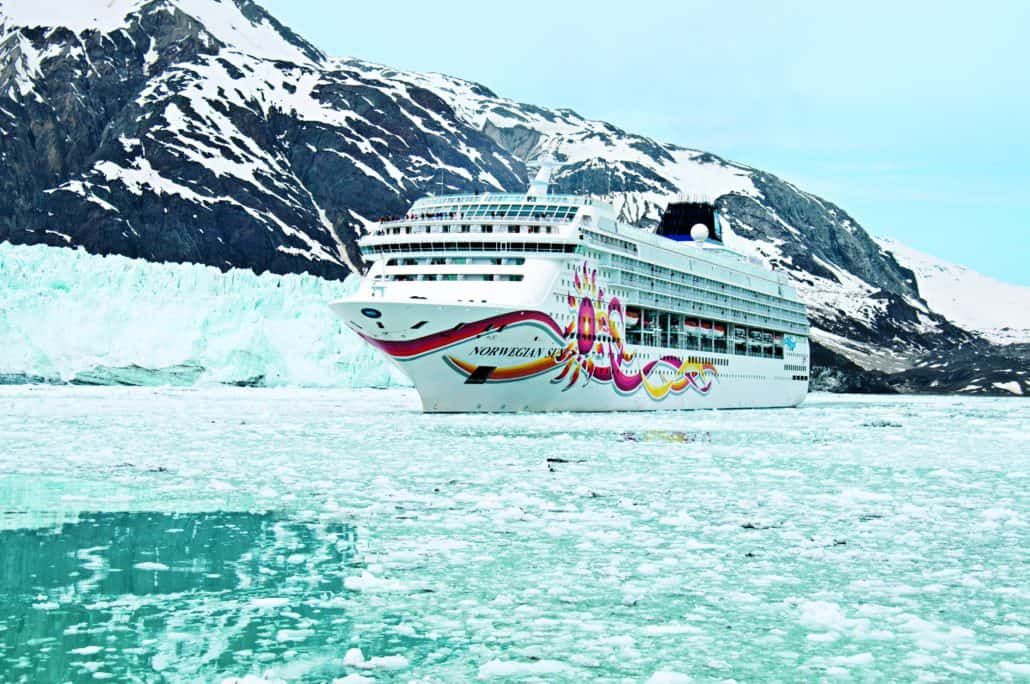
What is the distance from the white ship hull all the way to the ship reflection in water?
23.3 metres

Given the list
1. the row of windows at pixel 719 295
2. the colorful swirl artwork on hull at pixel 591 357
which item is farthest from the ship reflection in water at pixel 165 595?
the row of windows at pixel 719 295

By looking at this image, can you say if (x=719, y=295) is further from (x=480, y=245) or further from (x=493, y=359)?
(x=493, y=359)

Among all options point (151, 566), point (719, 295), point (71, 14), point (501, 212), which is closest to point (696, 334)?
point (719, 295)

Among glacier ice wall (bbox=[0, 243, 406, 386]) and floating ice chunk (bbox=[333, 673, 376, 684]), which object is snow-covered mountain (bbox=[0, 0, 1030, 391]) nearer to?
glacier ice wall (bbox=[0, 243, 406, 386])

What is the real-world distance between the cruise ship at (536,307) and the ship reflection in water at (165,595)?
2390cm

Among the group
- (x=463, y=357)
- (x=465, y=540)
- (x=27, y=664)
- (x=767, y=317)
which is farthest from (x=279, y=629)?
(x=767, y=317)

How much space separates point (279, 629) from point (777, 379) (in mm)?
64133

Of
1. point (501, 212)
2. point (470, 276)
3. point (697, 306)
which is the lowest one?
point (470, 276)

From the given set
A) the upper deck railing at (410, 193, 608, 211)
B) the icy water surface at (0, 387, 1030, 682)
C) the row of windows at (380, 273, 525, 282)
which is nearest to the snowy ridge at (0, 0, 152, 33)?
the upper deck railing at (410, 193, 608, 211)

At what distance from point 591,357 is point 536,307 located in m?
5.11

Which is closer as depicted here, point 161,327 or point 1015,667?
point 1015,667

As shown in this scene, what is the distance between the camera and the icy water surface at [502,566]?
826 centimetres

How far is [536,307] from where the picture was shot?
39.8 metres

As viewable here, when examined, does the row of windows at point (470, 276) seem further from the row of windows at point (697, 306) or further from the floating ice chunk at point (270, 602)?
the floating ice chunk at point (270, 602)
